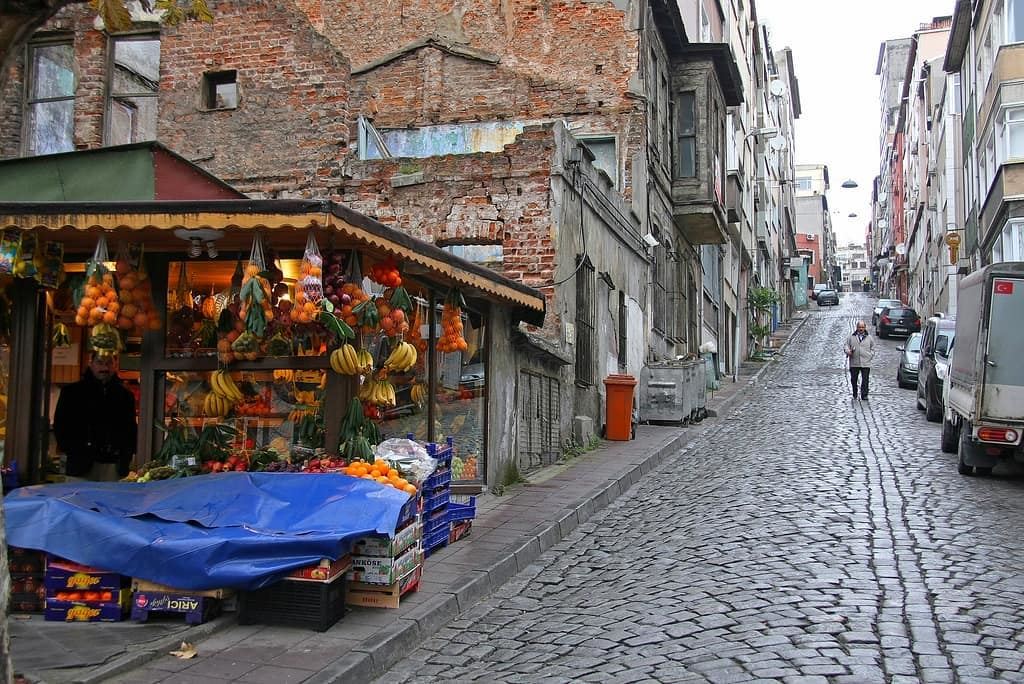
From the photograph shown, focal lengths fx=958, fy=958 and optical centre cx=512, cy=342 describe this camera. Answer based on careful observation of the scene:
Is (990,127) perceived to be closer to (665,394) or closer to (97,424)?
(665,394)

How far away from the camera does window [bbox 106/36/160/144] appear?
17.8 m

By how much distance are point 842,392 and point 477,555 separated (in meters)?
19.0

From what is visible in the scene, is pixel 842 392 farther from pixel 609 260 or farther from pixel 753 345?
pixel 753 345

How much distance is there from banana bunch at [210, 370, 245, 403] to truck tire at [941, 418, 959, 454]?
10642 millimetres

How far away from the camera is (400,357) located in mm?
8258

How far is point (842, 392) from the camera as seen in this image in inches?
977

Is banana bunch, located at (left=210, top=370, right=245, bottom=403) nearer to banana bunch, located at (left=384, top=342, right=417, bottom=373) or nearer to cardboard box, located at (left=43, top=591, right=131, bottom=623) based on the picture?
banana bunch, located at (left=384, top=342, right=417, bottom=373)

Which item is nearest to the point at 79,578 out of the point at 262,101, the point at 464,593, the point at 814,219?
the point at 464,593

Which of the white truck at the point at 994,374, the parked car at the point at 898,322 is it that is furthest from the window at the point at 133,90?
the parked car at the point at 898,322

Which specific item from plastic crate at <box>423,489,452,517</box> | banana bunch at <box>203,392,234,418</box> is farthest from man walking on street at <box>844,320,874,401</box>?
banana bunch at <box>203,392,234,418</box>

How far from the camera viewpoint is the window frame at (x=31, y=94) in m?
17.5

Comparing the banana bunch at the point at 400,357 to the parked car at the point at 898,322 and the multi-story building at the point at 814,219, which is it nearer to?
the parked car at the point at 898,322

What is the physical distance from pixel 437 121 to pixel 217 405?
38.1ft

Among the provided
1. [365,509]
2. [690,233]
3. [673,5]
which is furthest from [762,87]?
[365,509]
